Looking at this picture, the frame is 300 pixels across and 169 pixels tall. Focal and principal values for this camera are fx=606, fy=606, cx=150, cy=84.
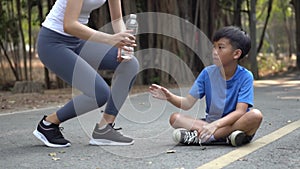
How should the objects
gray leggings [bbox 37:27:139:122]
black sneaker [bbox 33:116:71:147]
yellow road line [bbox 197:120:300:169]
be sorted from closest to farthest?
1. yellow road line [bbox 197:120:300:169]
2. gray leggings [bbox 37:27:139:122]
3. black sneaker [bbox 33:116:71:147]

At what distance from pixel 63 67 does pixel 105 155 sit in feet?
2.60

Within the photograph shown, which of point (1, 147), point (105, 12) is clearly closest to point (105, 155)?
point (1, 147)

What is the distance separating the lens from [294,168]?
3848 mm

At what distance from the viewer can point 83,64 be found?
15.3 feet

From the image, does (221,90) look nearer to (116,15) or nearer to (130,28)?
A: (130,28)

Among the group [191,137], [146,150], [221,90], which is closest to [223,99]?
[221,90]

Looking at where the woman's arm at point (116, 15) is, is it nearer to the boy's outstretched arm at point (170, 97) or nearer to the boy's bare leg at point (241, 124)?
the boy's outstretched arm at point (170, 97)

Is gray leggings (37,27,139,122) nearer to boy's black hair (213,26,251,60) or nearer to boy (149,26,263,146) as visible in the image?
boy (149,26,263,146)

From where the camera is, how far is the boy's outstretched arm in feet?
15.2

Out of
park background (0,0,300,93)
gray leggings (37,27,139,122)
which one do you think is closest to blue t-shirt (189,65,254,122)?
gray leggings (37,27,139,122)

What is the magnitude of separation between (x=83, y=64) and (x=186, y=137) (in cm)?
98

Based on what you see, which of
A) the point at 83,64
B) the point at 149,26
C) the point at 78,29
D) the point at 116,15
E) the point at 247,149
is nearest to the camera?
the point at 78,29

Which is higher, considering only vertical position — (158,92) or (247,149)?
(158,92)

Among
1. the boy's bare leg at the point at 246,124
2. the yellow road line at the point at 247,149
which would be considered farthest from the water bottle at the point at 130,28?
the yellow road line at the point at 247,149
